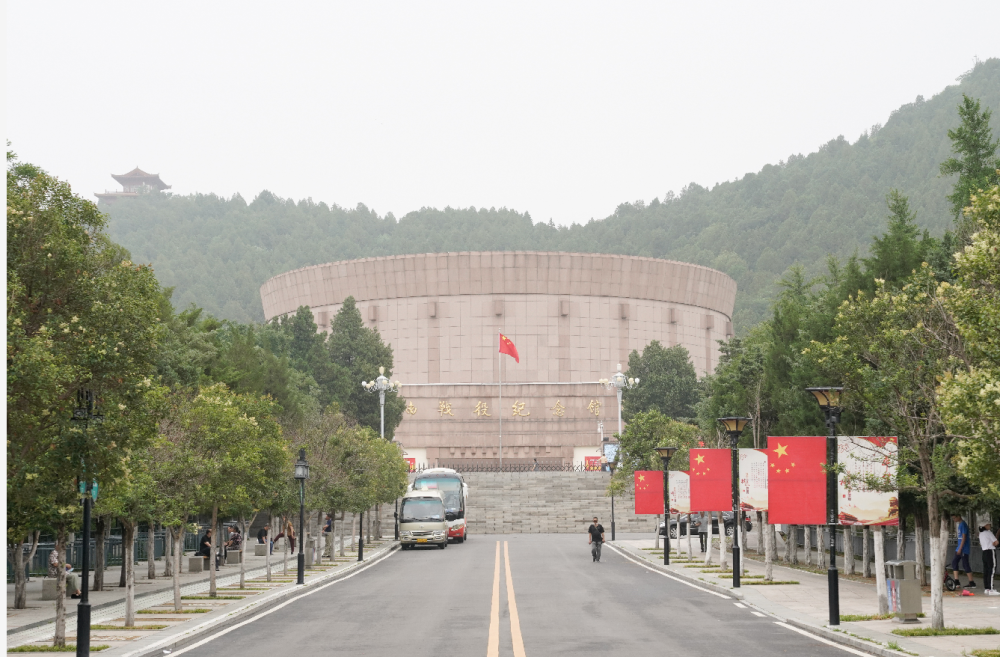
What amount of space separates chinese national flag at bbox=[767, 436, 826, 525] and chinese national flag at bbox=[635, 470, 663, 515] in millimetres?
18319

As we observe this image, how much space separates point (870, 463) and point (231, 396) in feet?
62.4

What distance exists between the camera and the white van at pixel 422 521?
53375 mm

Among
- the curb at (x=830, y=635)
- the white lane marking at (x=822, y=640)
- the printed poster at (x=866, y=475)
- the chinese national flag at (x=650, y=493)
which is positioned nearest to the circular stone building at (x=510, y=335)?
the chinese national flag at (x=650, y=493)

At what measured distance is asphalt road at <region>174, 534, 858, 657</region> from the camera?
17.4 m

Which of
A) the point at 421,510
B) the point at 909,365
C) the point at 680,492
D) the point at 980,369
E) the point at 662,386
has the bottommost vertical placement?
the point at 421,510

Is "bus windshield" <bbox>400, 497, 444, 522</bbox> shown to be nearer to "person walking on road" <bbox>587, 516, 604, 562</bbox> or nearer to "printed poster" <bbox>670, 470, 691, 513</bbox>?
"printed poster" <bbox>670, 470, 691, 513</bbox>

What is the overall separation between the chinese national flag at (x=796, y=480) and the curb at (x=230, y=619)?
460 inches

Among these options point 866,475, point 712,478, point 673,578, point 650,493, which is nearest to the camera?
point 866,475

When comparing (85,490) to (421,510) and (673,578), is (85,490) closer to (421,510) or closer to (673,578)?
(673,578)

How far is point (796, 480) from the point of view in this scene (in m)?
25.3

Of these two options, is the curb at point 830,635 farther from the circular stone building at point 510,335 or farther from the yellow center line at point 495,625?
the circular stone building at point 510,335

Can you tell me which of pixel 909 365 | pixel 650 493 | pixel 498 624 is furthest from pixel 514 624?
pixel 650 493

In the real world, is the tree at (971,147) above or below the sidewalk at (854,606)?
above

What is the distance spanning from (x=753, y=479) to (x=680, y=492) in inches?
413
